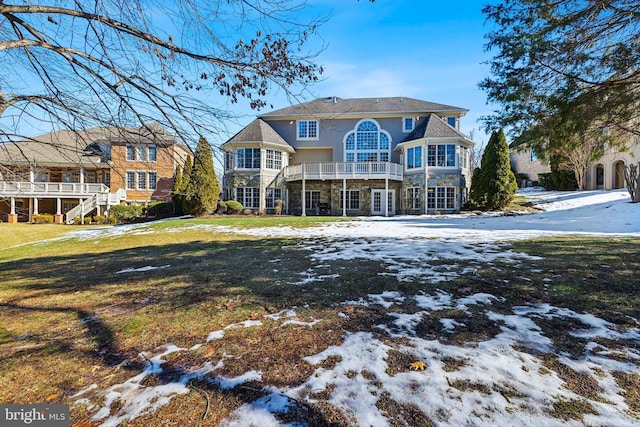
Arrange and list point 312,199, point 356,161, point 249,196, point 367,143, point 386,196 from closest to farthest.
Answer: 1. point 386,196
2. point 249,196
3. point 312,199
4. point 356,161
5. point 367,143

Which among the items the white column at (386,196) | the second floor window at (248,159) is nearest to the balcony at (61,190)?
the second floor window at (248,159)

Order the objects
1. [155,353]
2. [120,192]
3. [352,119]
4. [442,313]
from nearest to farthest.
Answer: [155,353] → [442,313] → [352,119] → [120,192]

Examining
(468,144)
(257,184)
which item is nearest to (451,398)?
(257,184)

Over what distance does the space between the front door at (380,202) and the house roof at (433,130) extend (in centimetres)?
422

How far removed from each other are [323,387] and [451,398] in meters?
0.90

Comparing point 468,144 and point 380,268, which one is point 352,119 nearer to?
point 468,144

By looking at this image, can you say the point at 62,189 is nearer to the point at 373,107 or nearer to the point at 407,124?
the point at 373,107

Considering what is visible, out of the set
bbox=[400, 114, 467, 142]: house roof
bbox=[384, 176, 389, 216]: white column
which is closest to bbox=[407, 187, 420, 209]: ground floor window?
bbox=[384, 176, 389, 216]: white column

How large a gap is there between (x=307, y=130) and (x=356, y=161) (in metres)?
4.81

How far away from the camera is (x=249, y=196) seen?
21297mm

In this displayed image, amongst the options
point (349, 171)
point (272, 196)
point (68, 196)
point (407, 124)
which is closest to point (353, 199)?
point (349, 171)

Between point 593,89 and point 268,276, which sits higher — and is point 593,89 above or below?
above

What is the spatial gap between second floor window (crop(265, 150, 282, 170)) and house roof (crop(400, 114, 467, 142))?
9476mm

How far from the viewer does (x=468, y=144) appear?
2038cm
